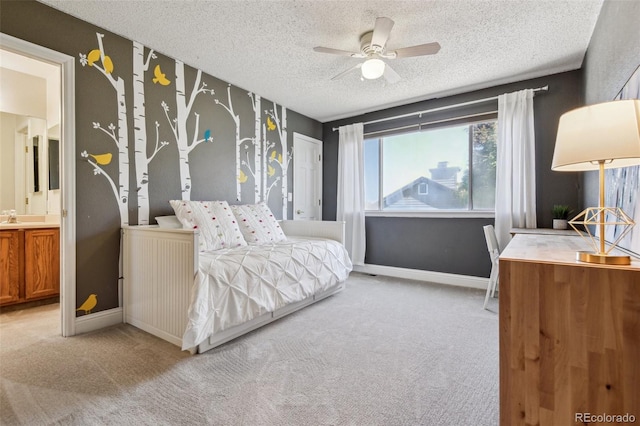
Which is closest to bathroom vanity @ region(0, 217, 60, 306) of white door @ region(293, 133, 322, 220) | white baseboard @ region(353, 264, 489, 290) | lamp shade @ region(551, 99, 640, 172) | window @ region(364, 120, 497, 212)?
white door @ region(293, 133, 322, 220)

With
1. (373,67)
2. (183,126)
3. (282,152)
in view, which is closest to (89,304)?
(183,126)

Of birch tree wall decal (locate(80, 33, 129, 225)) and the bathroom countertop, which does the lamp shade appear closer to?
birch tree wall decal (locate(80, 33, 129, 225))

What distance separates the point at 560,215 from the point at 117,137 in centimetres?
421

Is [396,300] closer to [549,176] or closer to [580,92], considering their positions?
[549,176]

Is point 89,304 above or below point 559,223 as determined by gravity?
below

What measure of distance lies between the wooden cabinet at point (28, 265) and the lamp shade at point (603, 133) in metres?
4.08

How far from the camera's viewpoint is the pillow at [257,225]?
299 cm

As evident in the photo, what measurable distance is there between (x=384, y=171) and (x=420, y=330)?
2.56m

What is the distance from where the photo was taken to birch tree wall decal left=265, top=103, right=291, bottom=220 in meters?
3.92

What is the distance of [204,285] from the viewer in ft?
5.98

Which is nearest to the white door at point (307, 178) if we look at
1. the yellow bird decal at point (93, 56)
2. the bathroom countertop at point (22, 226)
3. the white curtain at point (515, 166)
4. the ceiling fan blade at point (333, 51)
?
the ceiling fan blade at point (333, 51)

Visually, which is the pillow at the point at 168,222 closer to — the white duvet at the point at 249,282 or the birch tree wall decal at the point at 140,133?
the birch tree wall decal at the point at 140,133

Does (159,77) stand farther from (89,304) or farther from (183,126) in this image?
(89,304)

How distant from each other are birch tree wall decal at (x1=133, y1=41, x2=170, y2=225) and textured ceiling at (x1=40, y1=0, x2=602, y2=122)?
0.17m
